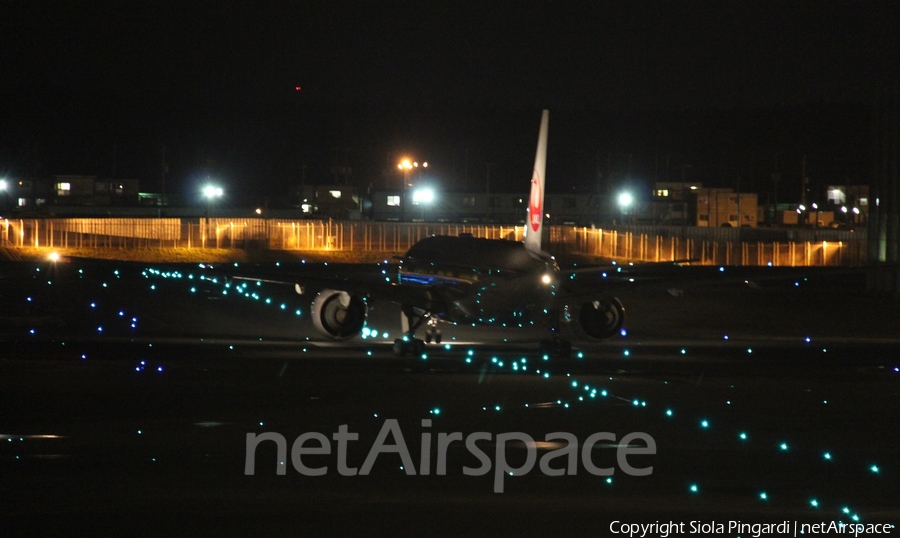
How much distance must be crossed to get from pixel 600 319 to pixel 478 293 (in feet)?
18.5

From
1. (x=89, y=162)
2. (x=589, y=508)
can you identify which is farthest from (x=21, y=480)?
(x=89, y=162)

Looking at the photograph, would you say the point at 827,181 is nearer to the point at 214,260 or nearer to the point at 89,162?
the point at 89,162

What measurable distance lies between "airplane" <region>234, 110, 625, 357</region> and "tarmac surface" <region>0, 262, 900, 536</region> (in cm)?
82

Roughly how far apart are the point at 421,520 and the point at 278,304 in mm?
26832

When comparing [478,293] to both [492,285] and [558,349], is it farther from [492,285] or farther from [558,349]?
[558,349]

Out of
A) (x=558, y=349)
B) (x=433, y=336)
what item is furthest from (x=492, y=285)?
(x=433, y=336)

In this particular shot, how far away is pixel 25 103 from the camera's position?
579 feet

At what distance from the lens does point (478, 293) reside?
23984 millimetres
